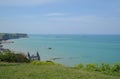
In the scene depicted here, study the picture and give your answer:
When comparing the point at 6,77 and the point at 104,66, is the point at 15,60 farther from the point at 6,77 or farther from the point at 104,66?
the point at 6,77

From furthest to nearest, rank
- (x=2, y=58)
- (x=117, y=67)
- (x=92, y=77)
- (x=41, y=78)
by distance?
1. (x=2, y=58)
2. (x=117, y=67)
3. (x=92, y=77)
4. (x=41, y=78)

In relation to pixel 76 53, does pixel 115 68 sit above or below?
above

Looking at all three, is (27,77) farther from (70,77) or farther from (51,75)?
(70,77)

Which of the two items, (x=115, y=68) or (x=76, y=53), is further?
(x=76, y=53)

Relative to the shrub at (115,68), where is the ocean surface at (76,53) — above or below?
below

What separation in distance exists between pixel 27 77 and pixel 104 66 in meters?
10.6

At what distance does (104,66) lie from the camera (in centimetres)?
2202

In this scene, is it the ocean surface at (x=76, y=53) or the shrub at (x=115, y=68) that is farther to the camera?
the ocean surface at (x=76, y=53)

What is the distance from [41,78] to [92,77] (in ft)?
10.3

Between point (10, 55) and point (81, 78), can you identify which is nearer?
point (81, 78)

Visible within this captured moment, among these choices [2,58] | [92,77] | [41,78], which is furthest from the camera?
[2,58]

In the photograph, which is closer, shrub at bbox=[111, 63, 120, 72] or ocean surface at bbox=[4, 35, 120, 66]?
shrub at bbox=[111, 63, 120, 72]

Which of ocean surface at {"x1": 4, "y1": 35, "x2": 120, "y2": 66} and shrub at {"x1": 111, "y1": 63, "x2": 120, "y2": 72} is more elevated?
shrub at {"x1": 111, "y1": 63, "x2": 120, "y2": 72}

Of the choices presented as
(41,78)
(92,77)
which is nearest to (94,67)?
(92,77)
